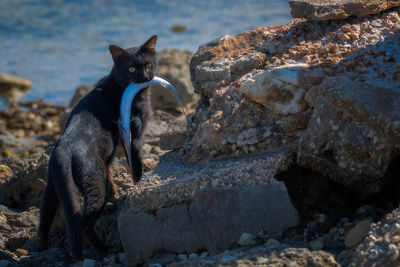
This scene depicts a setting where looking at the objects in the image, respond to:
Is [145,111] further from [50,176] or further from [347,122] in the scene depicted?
[347,122]

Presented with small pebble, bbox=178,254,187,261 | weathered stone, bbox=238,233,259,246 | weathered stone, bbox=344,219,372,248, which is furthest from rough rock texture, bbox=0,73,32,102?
weathered stone, bbox=344,219,372,248

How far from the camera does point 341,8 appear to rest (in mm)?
4070

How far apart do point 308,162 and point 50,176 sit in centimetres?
198

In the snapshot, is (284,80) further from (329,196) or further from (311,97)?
(329,196)

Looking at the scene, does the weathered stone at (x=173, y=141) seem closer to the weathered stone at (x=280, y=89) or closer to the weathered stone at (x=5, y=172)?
the weathered stone at (x=280, y=89)

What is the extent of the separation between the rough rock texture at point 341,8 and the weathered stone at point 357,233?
1.74 metres

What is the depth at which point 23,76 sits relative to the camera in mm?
12391

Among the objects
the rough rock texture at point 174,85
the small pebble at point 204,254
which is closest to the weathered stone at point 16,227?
the small pebble at point 204,254

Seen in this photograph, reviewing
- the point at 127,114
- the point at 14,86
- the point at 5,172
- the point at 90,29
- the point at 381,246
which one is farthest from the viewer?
the point at 90,29

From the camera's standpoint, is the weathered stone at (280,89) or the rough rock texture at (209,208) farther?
the weathered stone at (280,89)

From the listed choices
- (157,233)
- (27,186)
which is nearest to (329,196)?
(157,233)

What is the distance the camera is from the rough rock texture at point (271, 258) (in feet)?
9.03

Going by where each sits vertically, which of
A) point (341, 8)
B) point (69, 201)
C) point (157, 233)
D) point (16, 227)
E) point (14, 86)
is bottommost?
point (16, 227)

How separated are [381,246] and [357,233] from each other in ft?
0.95
